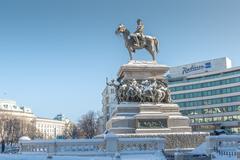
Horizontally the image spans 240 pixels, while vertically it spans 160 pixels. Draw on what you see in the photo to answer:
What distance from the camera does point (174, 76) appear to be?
118 metres

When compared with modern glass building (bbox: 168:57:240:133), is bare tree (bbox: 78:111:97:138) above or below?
below

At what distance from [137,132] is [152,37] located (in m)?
9.50

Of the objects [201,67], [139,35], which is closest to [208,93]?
[201,67]

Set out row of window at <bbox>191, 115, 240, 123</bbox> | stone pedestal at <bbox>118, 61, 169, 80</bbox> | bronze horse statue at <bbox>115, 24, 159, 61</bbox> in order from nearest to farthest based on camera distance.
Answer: stone pedestal at <bbox>118, 61, 169, 80</bbox> < bronze horse statue at <bbox>115, 24, 159, 61</bbox> < row of window at <bbox>191, 115, 240, 123</bbox>

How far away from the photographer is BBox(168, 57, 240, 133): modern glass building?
101 m

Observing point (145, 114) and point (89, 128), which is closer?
point (145, 114)

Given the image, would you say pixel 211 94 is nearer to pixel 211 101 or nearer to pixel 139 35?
pixel 211 101

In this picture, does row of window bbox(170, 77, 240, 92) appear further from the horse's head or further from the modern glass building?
the horse's head

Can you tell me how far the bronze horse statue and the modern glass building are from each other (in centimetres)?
6866

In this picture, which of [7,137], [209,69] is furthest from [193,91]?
[7,137]

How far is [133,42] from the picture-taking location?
3512cm

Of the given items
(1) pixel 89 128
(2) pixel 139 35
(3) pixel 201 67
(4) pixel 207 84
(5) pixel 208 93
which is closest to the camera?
(2) pixel 139 35

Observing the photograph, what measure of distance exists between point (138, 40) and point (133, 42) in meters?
0.54

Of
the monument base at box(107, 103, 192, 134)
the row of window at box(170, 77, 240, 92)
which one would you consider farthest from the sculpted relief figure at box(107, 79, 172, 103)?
the row of window at box(170, 77, 240, 92)
